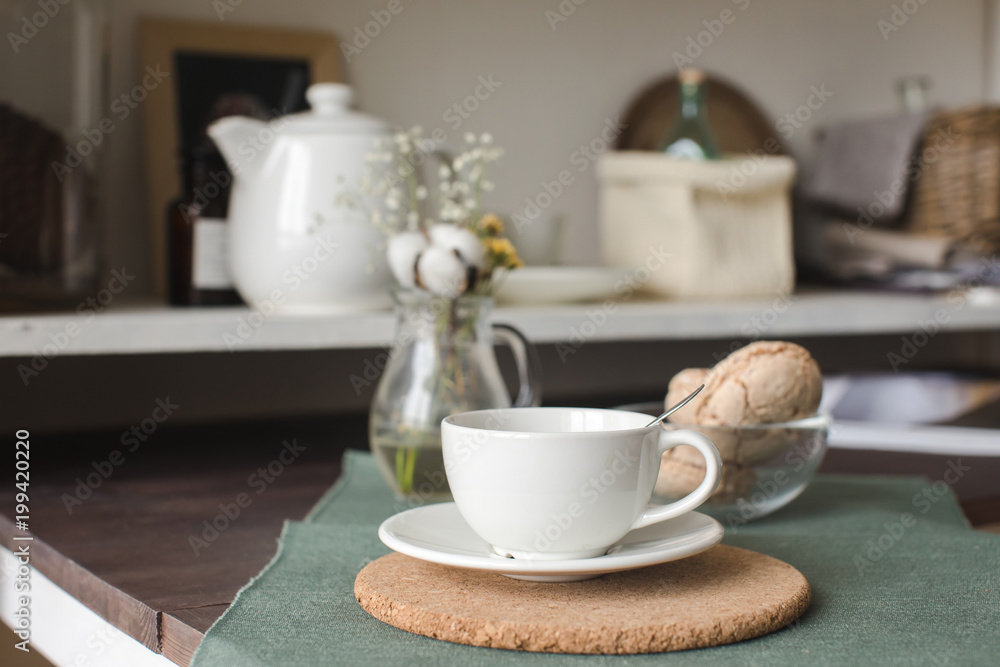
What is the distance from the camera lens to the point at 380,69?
151 centimetres

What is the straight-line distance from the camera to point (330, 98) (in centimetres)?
102

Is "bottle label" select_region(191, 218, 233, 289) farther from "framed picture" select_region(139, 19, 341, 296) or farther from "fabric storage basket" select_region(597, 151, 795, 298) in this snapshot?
"fabric storage basket" select_region(597, 151, 795, 298)

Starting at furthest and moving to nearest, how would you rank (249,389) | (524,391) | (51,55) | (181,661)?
(249,389)
(51,55)
(524,391)
(181,661)

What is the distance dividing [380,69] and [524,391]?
87 centimetres

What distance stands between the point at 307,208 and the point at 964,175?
3.51ft

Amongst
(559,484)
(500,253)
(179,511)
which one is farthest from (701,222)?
(559,484)

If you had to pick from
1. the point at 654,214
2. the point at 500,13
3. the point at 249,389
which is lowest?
the point at 249,389

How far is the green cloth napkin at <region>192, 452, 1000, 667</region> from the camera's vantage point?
41 cm

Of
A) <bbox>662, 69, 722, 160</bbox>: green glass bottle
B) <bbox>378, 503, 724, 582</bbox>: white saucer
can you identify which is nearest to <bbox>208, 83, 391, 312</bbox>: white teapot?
→ <bbox>378, 503, 724, 582</bbox>: white saucer

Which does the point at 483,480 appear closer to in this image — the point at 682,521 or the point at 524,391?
the point at 682,521

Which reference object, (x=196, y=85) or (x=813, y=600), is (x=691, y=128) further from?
(x=813, y=600)

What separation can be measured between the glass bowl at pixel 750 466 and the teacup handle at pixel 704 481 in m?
0.14

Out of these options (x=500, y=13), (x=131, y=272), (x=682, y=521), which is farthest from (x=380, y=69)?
(x=682, y=521)

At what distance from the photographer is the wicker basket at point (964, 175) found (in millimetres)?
1500
